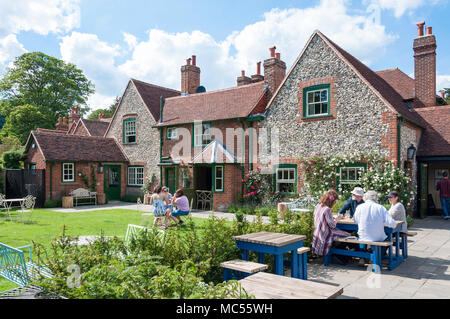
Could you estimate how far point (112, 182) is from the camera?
23.6 meters

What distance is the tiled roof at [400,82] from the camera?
1848 cm

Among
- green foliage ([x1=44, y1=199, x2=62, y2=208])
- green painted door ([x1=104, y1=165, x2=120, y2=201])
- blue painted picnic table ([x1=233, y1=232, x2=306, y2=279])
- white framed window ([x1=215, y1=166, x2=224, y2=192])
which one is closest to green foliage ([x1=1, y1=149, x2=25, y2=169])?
green foliage ([x1=44, y1=199, x2=62, y2=208])

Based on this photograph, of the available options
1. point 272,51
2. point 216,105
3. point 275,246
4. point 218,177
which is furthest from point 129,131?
point 275,246

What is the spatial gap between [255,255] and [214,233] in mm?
1311

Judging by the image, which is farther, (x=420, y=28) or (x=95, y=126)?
(x=95, y=126)

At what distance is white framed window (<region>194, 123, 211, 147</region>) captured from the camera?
63.0 ft

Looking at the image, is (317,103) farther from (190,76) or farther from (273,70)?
(190,76)

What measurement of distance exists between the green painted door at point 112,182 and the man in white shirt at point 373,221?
1923 cm

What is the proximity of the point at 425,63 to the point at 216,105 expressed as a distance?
443 inches

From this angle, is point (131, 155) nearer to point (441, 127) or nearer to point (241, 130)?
point (241, 130)

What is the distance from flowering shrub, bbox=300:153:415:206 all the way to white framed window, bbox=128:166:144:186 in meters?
12.0

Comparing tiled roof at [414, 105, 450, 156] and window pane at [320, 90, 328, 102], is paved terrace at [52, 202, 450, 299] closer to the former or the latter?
tiled roof at [414, 105, 450, 156]

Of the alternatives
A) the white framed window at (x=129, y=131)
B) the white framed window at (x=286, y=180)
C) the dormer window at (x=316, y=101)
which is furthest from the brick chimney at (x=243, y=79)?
the white framed window at (x=286, y=180)
